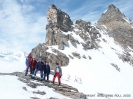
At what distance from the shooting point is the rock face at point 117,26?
73.8 metres

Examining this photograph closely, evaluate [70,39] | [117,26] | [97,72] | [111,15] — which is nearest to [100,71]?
[97,72]

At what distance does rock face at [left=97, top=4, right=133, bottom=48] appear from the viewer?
73812 mm

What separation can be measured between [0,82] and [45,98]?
176 inches

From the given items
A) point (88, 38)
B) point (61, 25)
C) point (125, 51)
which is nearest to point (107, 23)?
point (125, 51)

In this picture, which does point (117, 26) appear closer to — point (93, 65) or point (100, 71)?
point (93, 65)

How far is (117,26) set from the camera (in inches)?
3127

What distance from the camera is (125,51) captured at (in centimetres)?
6669

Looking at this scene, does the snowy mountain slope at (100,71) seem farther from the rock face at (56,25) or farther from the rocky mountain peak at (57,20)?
the rocky mountain peak at (57,20)

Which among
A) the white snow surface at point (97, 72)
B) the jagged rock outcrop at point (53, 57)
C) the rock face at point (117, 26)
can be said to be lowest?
the white snow surface at point (97, 72)

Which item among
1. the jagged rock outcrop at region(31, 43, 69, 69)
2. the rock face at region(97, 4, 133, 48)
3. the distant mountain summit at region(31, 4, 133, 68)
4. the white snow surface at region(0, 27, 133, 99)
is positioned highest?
the rock face at region(97, 4, 133, 48)

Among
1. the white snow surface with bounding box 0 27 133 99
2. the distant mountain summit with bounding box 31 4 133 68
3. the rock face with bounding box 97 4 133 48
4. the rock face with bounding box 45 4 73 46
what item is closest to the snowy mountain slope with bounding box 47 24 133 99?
the white snow surface with bounding box 0 27 133 99

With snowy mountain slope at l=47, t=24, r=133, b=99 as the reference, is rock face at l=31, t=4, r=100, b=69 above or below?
above

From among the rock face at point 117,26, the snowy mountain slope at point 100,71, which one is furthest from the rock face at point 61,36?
the rock face at point 117,26

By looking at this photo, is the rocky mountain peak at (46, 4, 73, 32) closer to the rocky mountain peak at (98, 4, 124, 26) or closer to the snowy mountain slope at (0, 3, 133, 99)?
the snowy mountain slope at (0, 3, 133, 99)
